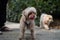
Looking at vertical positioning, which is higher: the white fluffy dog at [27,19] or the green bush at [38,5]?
the green bush at [38,5]

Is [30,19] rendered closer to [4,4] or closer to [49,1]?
[4,4]

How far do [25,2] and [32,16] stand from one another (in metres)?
5.27

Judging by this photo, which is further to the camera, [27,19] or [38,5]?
[38,5]

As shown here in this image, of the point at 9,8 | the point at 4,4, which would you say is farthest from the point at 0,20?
the point at 9,8

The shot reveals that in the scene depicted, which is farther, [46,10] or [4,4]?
[46,10]

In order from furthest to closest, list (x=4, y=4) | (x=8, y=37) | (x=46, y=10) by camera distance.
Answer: (x=46, y=10), (x=4, y=4), (x=8, y=37)

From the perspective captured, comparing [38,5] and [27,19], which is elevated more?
[38,5]

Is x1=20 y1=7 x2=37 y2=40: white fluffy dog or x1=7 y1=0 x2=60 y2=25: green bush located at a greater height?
x1=7 y1=0 x2=60 y2=25: green bush

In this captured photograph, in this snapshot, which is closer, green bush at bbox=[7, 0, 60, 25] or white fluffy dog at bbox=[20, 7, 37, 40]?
white fluffy dog at bbox=[20, 7, 37, 40]

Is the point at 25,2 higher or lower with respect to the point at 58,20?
higher

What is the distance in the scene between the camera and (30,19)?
13.3 ft

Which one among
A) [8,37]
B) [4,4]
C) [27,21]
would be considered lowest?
[8,37]

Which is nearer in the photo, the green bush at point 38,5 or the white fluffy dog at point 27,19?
the white fluffy dog at point 27,19

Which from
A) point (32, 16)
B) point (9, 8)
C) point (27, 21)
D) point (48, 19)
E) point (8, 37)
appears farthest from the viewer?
point (9, 8)
